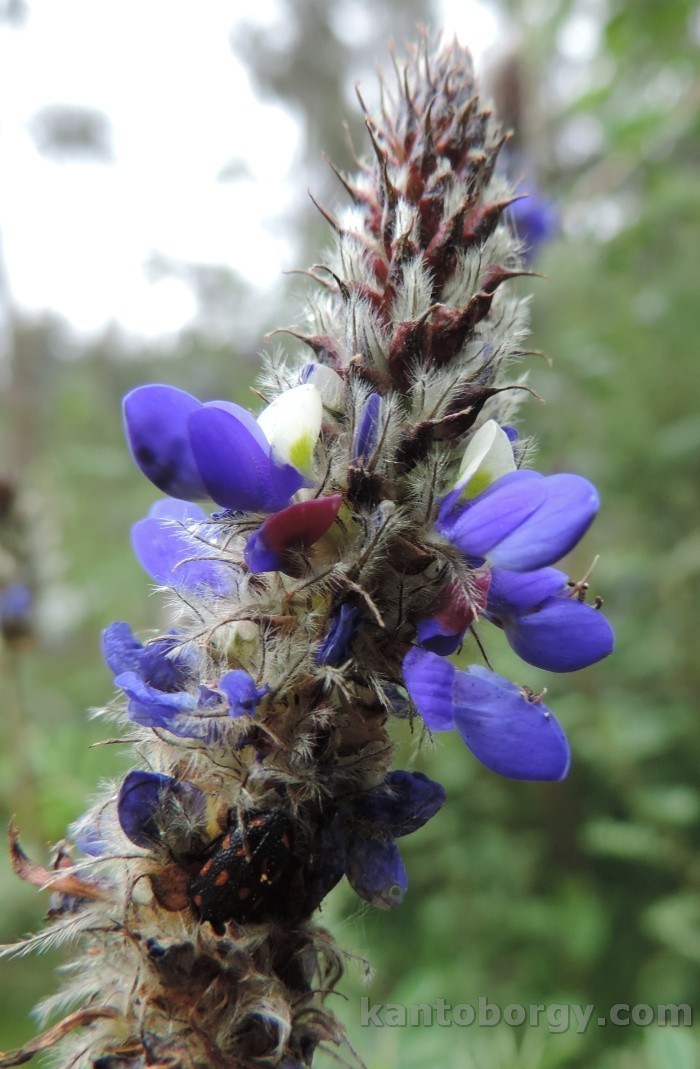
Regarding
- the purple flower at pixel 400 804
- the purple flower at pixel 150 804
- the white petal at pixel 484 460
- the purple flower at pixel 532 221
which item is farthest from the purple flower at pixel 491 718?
the purple flower at pixel 532 221

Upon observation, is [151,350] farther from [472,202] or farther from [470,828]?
[472,202]

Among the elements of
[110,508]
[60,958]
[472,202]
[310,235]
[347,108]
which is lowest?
[60,958]

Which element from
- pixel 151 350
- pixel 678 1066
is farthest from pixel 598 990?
pixel 151 350

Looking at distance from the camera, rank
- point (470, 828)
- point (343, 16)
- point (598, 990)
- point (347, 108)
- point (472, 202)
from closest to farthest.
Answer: point (472, 202) → point (598, 990) → point (470, 828) → point (347, 108) → point (343, 16)

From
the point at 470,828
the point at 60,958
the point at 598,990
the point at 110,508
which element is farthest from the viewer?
the point at 110,508

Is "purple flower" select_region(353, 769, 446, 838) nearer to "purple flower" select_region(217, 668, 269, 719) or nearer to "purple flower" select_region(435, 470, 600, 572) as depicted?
"purple flower" select_region(217, 668, 269, 719)

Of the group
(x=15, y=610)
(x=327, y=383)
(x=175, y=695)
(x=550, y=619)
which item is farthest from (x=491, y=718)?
(x=15, y=610)
